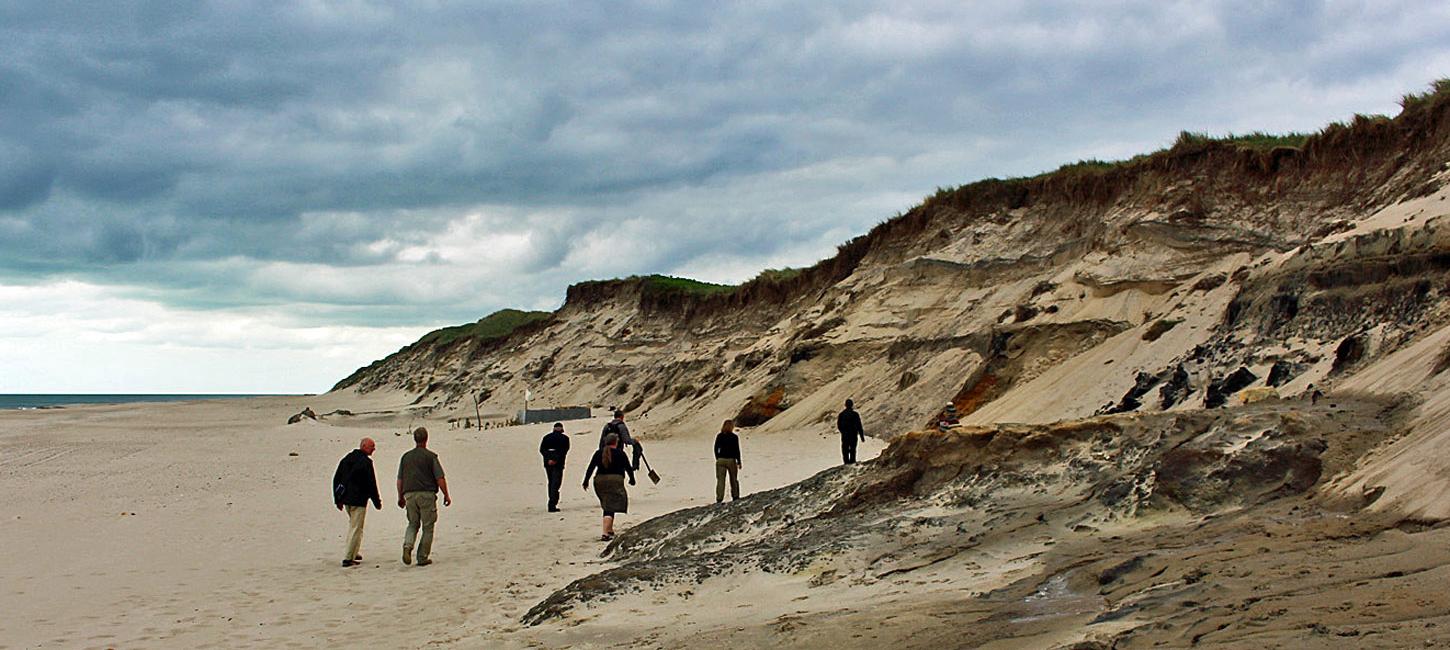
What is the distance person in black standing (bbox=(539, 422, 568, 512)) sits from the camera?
14.1m

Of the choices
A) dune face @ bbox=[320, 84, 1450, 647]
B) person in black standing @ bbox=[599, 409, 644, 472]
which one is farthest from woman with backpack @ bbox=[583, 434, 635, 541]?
dune face @ bbox=[320, 84, 1450, 647]

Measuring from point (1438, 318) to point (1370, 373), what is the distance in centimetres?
195

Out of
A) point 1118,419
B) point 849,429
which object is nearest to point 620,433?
point 849,429

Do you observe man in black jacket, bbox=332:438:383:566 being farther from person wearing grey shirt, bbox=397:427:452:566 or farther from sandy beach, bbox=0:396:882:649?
sandy beach, bbox=0:396:882:649

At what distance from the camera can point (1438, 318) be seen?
10539 mm

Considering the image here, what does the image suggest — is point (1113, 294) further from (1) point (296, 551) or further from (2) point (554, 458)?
(1) point (296, 551)

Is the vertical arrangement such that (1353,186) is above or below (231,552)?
above

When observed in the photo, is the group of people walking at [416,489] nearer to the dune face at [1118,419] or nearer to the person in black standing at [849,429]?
the dune face at [1118,419]

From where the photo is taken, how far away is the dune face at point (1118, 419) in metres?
5.29

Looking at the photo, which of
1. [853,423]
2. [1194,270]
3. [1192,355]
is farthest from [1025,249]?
[853,423]

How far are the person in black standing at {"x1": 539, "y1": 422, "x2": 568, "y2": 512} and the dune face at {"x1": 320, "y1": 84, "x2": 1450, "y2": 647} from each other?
2.86 m

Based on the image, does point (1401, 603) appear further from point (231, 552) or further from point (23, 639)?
point (231, 552)

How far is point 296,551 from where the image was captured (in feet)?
38.7

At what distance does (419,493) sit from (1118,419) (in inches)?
260
